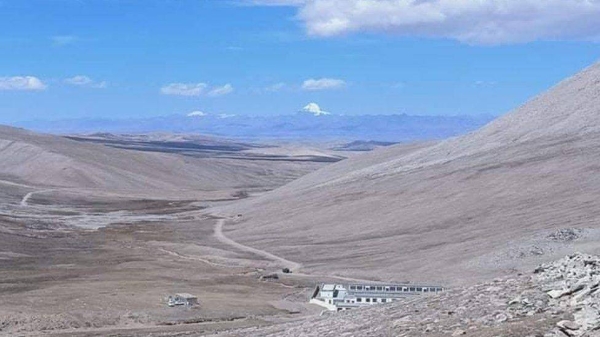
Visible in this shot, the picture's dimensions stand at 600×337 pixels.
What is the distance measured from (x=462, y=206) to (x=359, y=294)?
40146mm

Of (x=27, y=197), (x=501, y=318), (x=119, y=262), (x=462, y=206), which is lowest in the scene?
(x=119, y=262)

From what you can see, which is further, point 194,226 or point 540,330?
point 194,226

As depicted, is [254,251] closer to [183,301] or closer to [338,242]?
[338,242]

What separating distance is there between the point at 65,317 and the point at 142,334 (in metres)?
6.09

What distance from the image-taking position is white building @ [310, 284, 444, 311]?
53.3 meters

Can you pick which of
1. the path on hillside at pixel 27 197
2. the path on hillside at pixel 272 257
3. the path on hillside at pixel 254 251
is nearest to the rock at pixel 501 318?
the path on hillside at pixel 272 257

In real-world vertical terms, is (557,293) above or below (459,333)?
above

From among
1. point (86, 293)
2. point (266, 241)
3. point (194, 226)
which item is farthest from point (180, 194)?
point (86, 293)

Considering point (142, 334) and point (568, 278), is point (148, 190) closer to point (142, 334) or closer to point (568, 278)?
point (142, 334)

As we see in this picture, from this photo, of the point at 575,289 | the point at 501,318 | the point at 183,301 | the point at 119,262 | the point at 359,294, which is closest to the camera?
the point at 575,289

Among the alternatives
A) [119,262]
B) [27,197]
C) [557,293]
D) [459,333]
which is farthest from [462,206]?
[27,197]

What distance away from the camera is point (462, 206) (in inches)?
3661

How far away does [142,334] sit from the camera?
43.5 meters

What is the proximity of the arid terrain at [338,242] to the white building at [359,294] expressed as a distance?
1.80 m
